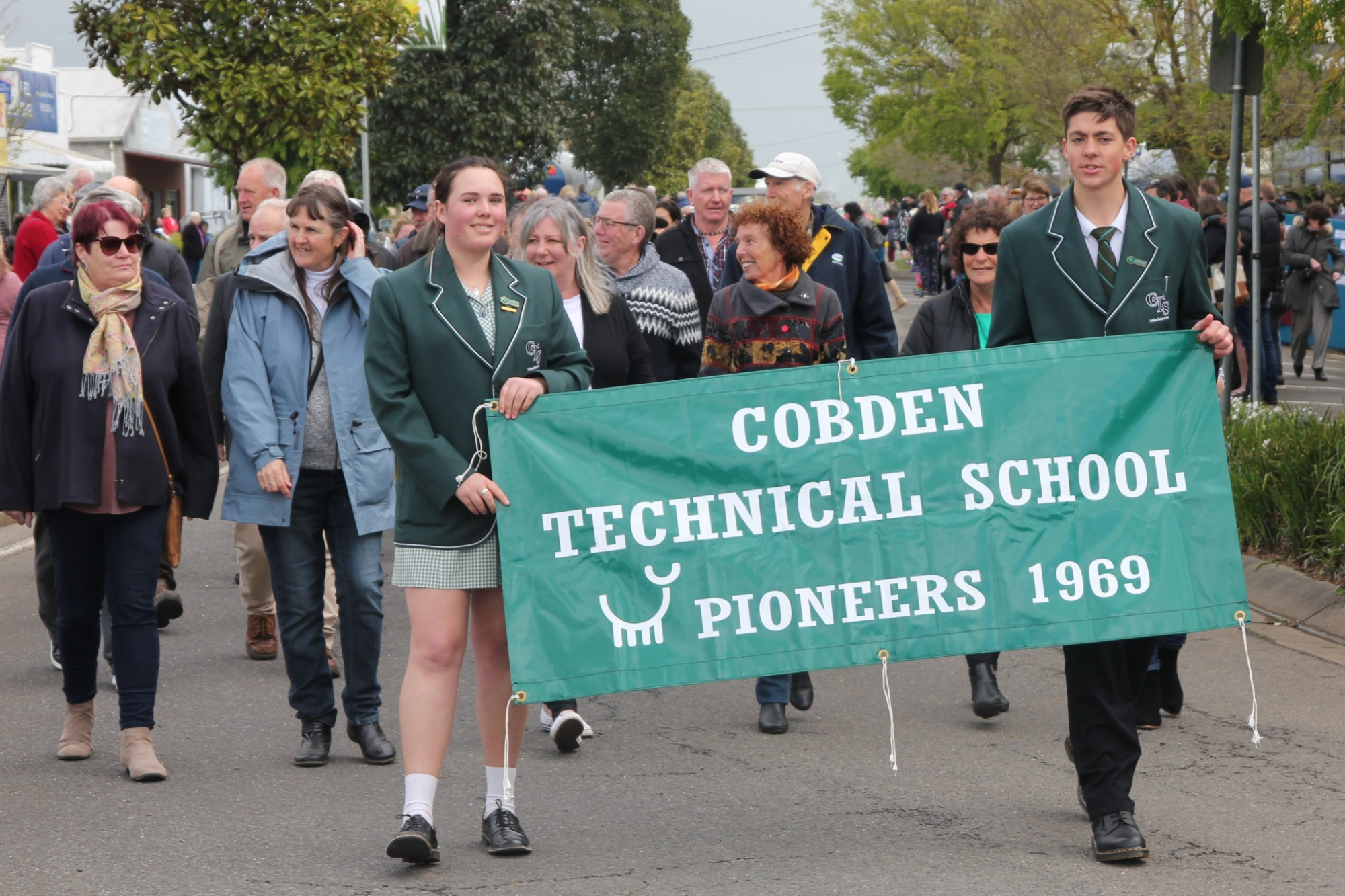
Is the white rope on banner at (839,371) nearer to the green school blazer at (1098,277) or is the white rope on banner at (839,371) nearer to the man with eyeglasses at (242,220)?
the green school blazer at (1098,277)

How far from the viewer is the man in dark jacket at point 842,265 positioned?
23.9 ft

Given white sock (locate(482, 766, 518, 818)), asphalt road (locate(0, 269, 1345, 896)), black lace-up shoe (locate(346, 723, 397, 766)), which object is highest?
white sock (locate(482, 766, 518, 818))

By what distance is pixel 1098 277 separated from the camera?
496 cm

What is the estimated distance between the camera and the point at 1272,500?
9125mm

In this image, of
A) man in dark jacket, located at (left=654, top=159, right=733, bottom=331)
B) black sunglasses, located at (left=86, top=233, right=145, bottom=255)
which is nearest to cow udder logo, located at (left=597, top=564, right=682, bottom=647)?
black sunglasses, located at (left=86, top=233, right=145, bottom=255)

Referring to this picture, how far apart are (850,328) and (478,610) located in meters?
3.05

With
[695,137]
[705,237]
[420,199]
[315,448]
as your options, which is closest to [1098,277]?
[315,448]

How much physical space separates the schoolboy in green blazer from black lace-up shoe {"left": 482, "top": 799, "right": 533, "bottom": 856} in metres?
1.65

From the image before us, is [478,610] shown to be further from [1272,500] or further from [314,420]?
[1272,500]

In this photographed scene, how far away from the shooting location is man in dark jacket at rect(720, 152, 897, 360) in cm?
729

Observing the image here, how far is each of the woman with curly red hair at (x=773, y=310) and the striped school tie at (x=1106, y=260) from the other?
58.4 inches

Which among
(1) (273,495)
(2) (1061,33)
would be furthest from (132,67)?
(2) (1061,33)

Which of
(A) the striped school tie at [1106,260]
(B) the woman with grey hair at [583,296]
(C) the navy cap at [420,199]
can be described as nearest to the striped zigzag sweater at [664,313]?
(B) the woman with grey hair at [583,296]

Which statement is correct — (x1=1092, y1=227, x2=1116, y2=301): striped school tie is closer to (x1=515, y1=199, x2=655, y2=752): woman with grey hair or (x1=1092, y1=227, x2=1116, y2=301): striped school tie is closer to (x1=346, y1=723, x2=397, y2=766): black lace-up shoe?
(x1=515, y1=199, x2=655, y2=752): woman with grey hair
